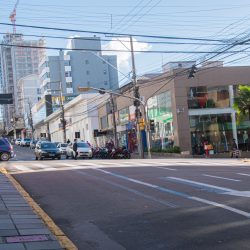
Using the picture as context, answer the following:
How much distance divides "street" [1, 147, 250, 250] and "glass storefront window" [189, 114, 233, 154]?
82.1ft

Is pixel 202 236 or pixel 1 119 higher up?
pixel 1 119

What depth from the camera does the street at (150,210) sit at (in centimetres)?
800

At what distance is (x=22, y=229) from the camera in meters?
8.40

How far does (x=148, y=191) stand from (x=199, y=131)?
29.5 metres

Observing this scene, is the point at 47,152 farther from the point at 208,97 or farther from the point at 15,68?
the point at 15,68

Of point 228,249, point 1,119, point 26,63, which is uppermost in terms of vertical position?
point 26,63

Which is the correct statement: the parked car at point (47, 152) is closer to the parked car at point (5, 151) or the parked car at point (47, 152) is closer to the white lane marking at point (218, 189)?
the parked car at point (5, 151)

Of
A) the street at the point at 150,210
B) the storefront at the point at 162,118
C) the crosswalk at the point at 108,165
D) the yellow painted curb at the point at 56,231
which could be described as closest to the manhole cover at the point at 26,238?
the yellow painted curb at the point at 56,231

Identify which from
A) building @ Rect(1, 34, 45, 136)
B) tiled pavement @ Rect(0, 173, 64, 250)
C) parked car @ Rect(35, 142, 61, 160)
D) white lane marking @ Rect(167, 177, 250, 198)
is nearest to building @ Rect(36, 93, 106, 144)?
parked car @ Rect(35, 142, 61, 160)

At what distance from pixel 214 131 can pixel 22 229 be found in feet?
119

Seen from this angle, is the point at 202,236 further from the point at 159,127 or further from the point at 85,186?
the point at 159,127

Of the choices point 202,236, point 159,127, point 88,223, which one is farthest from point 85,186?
point 159,127

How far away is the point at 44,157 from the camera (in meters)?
39.9

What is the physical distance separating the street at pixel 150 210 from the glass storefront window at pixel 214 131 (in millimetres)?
25023
